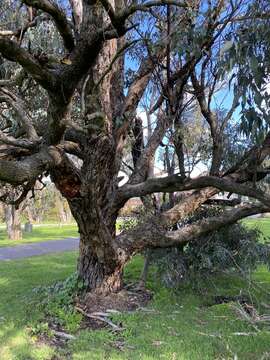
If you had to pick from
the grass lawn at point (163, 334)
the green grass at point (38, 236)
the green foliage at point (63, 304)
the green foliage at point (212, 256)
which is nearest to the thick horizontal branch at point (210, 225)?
the green foliage at point (212, 256)

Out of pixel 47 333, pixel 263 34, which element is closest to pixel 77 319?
pixel 47 333

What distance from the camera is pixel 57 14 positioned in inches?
154

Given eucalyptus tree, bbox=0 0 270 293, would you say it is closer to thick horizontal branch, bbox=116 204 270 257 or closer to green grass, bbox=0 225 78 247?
thick horizontal branch, bbox=116 204 270 257

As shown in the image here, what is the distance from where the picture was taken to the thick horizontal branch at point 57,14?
364cm

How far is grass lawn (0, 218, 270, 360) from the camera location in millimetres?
4754

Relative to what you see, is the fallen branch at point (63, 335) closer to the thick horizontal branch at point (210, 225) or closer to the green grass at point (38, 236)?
the thick horizontal branch at point (210, 225)

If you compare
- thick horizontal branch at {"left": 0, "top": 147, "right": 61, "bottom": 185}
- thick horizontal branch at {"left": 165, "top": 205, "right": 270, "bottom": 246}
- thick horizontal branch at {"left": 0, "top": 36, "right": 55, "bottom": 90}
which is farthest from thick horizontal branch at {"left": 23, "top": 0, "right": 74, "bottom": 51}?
thick horizontal branch at {"left": 165, "top": 205, "right": 270, "bottom": 246}

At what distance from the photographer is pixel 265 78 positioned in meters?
3.50

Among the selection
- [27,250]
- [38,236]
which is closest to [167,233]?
[27,250]

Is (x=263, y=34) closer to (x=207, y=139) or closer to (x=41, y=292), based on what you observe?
(x=207, y=139)

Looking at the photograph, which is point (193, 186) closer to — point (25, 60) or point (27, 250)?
point (25, 60)

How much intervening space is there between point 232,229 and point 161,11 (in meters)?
4.11

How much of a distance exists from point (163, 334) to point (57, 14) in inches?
163

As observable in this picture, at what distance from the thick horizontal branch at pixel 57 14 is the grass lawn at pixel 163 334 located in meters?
3.52
